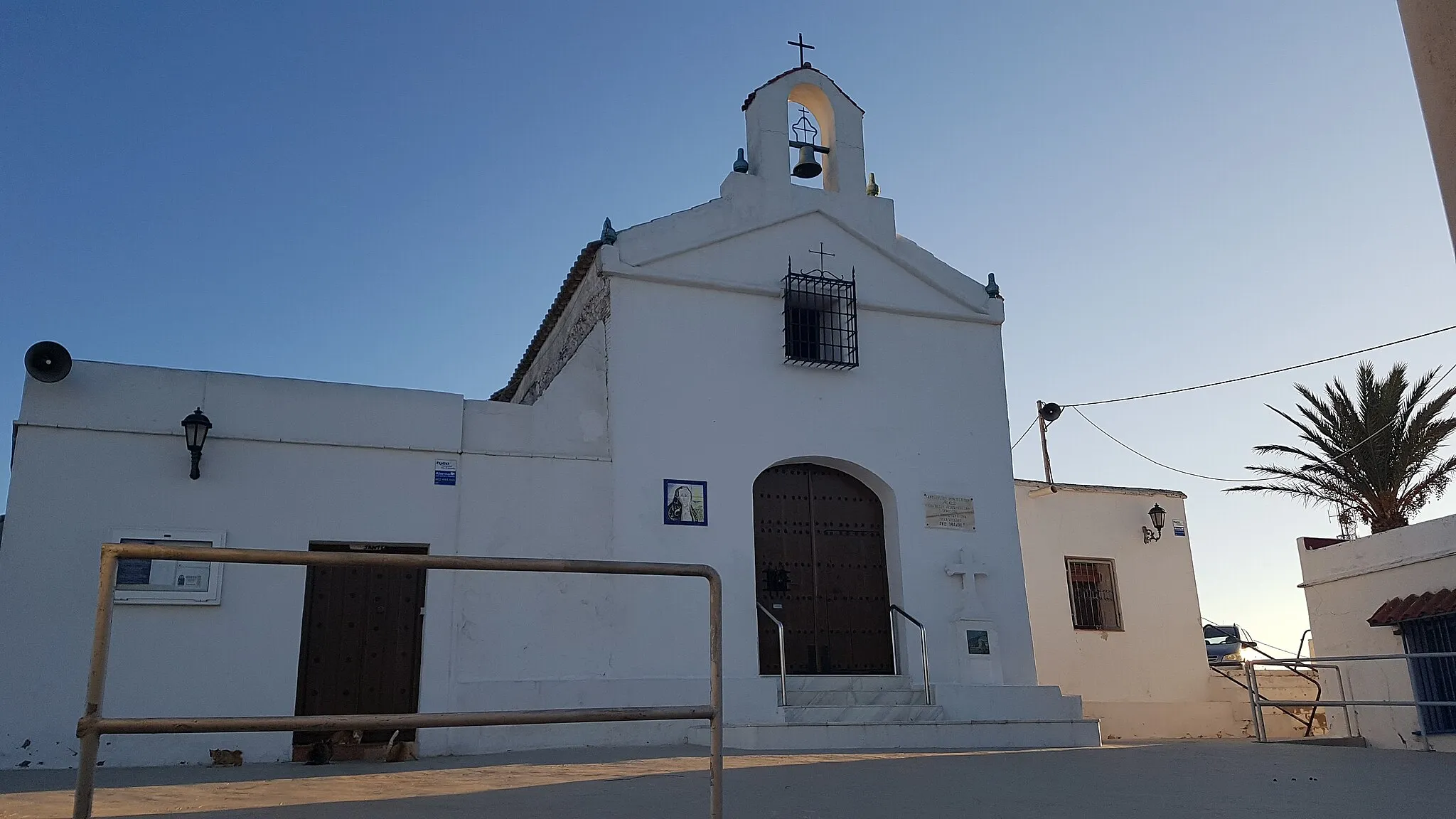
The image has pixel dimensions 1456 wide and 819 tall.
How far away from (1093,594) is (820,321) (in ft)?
21.5

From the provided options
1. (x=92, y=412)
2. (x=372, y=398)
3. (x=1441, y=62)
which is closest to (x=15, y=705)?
(x=92, y=412)

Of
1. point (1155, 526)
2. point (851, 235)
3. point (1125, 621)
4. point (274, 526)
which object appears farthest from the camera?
point (1155, 526)

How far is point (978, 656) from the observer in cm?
1195

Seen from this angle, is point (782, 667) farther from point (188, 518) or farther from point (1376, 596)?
point (1376, 596)

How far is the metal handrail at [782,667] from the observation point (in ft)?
34.5

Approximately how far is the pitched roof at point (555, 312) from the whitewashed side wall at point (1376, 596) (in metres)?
9.83

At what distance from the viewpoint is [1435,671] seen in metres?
11.9

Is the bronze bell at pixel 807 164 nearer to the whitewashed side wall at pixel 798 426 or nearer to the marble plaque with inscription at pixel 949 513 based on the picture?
the whitewashed side wall at pixel 798 426

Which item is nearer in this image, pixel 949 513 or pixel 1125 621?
pixel 949 513

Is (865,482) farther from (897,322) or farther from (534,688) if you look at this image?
(534,688)

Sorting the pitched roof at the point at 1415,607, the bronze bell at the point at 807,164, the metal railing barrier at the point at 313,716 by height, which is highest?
the bronze bell at the point at 807,164

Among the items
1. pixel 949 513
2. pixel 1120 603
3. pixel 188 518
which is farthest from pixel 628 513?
pixel 1120 603

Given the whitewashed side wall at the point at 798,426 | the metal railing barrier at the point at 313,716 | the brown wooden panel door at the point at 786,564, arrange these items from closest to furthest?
the metal railing barrier at the point at 313,716, the whitewashed side wall at the point at 798,426, the brown wooden panel door at the point at 786,564

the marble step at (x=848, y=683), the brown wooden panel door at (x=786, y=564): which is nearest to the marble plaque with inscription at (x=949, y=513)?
the brown wooden panel door at (x=786, y=564)
